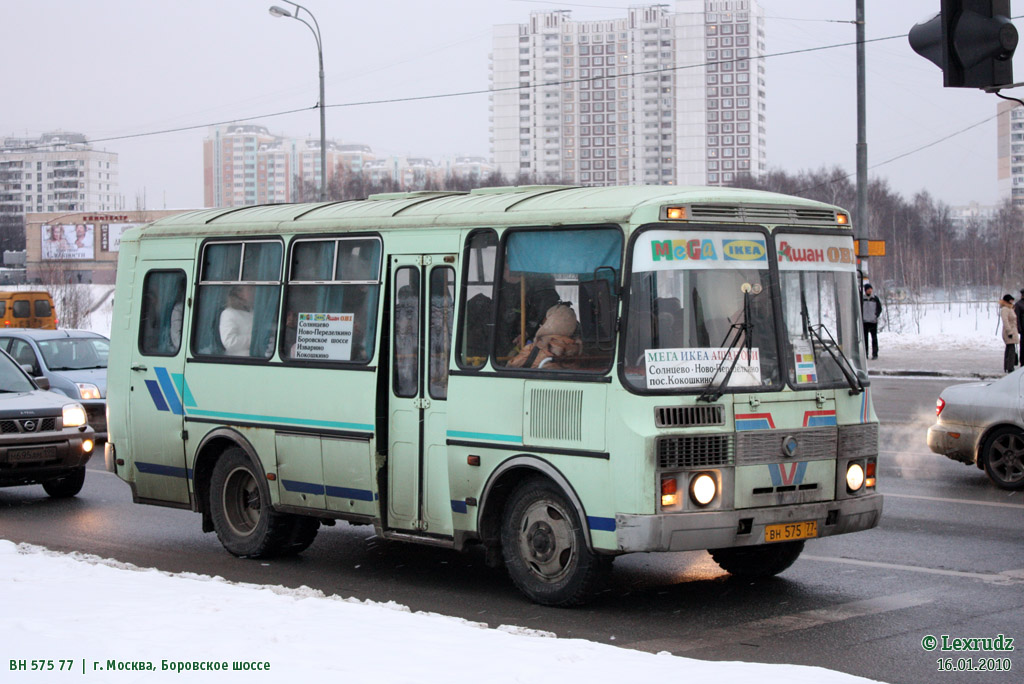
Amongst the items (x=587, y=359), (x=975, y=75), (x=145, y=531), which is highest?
(x=975, y=75)

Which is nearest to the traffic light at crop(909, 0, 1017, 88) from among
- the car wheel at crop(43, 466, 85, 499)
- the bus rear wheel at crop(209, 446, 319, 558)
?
the bus rear wheel at crop(209, 446, 319, 558)

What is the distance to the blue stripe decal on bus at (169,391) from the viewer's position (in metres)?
10.8

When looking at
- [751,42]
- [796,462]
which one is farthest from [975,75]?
[751,42]

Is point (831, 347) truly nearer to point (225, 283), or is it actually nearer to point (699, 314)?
point (699, 314)

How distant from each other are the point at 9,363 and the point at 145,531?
4140 millimetres

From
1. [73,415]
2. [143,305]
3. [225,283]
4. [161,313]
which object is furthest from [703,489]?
[73,415]

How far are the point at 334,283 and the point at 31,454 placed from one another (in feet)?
17.2

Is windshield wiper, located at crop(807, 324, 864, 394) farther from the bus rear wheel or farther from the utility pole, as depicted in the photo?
the utility pole

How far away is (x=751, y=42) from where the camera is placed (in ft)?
507

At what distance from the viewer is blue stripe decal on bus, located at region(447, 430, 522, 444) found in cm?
826

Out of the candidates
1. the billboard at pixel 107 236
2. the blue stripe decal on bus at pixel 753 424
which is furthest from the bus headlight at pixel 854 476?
the billboard at pixel 107 236

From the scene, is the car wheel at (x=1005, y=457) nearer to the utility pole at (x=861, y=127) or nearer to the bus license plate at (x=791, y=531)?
the bus license plate at (x=791, y=531)

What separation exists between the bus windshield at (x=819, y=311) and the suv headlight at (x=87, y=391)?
1290cm

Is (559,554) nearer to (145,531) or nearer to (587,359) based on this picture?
(587,359)
